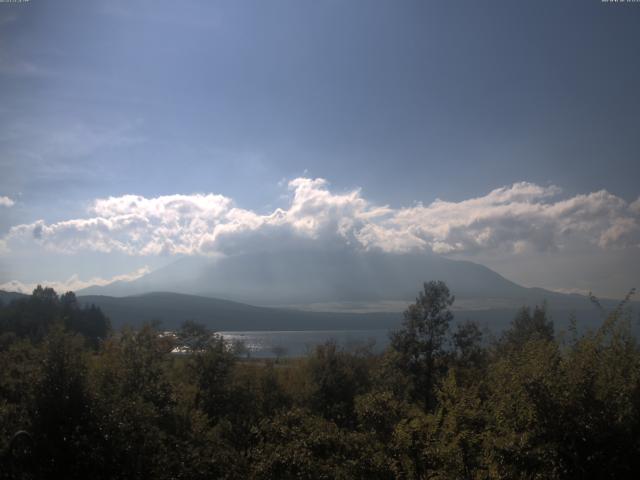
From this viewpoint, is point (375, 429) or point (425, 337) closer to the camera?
point (375, 429)

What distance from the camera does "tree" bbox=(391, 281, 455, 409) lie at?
35.9 m

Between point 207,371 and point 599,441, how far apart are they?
26.3 metres

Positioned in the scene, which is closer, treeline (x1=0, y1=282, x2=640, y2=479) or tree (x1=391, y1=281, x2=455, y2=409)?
treeline (x1=0, y1=282, x2=640, y2=479)

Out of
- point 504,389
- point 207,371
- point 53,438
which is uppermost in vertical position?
point 504,389

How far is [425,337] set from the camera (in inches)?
1428

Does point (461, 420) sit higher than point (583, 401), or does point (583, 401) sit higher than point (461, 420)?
point (583, 401)

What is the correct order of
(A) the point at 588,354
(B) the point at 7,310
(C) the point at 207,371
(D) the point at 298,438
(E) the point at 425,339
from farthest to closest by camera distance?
(B) the point at 7,310 < (E) the point at 425,339 < (C) the point at 207,371 < (D) the point at 298,438 < (A) the point at 588,354

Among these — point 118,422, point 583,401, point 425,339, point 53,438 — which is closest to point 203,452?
point 118,422

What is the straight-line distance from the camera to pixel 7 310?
108500 mm

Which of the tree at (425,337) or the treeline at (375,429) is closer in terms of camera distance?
the treeline at (375,429)

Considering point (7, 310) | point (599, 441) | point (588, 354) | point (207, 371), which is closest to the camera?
point (599, 441)

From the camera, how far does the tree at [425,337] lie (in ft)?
118

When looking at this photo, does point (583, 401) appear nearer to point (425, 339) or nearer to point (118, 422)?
point (118, 422)

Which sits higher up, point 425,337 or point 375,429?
point 425,337
